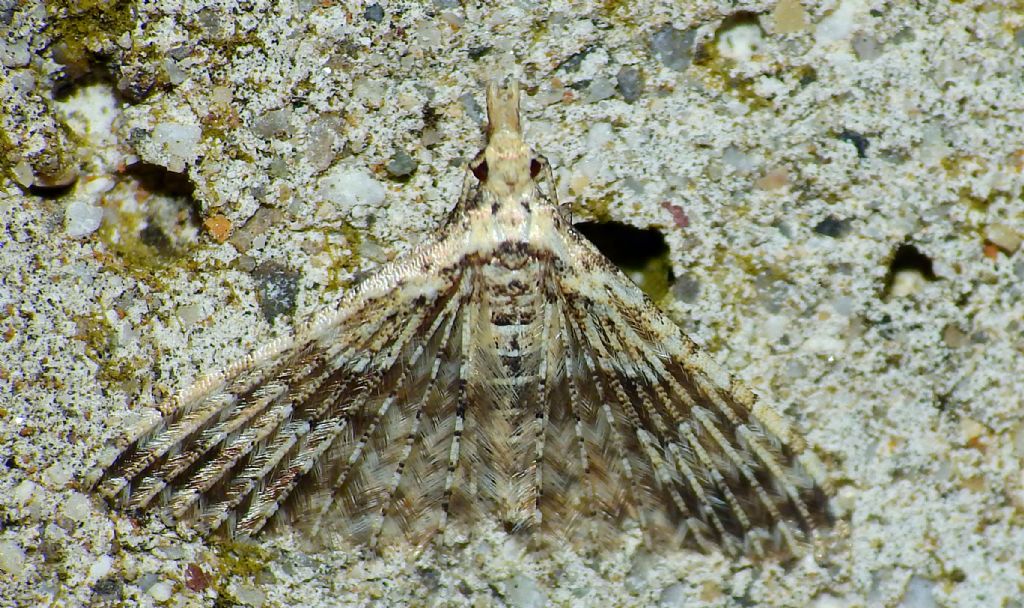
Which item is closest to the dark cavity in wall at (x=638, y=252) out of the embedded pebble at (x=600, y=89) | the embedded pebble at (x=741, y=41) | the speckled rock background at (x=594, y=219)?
the speckled rock background at (x=594, y=219)

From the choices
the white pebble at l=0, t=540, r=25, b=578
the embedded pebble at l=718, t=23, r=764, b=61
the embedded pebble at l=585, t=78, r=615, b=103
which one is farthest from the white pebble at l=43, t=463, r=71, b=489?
the embedded pebble at l=718, t=23, r=764, b=61

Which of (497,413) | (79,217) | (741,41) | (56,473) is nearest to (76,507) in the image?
(56,473)

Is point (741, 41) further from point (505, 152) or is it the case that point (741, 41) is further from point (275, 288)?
point (275, 288)

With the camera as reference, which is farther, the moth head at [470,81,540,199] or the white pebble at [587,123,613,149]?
the white pebble at [587,123,613,149]

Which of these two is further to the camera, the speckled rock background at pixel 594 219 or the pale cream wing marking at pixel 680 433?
the speckled rock background at pixel 594 219

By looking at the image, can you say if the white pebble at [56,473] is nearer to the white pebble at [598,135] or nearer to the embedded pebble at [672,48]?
the white pebble at [598,135]

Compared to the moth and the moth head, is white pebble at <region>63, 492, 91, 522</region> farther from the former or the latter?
the moth head
